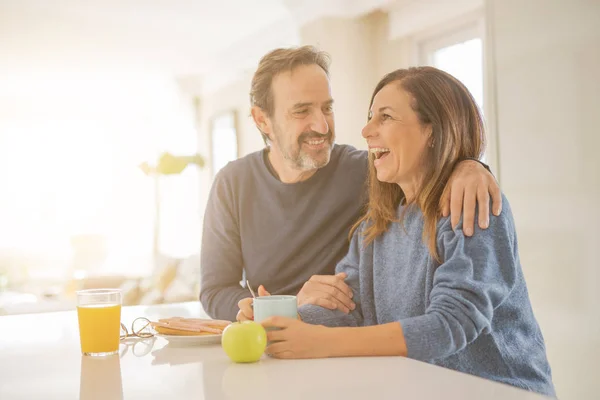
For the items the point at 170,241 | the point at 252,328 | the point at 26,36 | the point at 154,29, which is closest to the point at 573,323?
the point at 252,328

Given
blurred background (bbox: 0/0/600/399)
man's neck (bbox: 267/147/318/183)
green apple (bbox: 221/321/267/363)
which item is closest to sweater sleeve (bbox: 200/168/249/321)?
man's neck (bbox: 267/147/318/183)

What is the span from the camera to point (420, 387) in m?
0.92

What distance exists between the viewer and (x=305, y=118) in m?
2.04

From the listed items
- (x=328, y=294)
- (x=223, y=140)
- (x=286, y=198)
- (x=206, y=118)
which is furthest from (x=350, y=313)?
(x=206, y=118)

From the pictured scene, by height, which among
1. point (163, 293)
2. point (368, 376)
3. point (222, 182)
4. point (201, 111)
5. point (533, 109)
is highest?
point (201, 111)

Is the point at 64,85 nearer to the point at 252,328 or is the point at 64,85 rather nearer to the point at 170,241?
the point at 170,241

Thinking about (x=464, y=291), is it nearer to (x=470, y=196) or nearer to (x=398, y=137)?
(x=470, y=196)

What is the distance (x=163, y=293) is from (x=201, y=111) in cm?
430

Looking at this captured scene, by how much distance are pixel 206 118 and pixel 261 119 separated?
665 centimetres

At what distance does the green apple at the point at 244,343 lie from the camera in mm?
1131

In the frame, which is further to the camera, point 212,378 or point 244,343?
point 244,343

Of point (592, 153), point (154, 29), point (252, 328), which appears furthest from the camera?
point (154, 29)

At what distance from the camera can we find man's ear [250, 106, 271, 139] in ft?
7.18

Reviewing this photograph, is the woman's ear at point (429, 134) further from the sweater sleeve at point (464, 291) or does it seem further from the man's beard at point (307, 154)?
the man's beard at point (307, 154)
